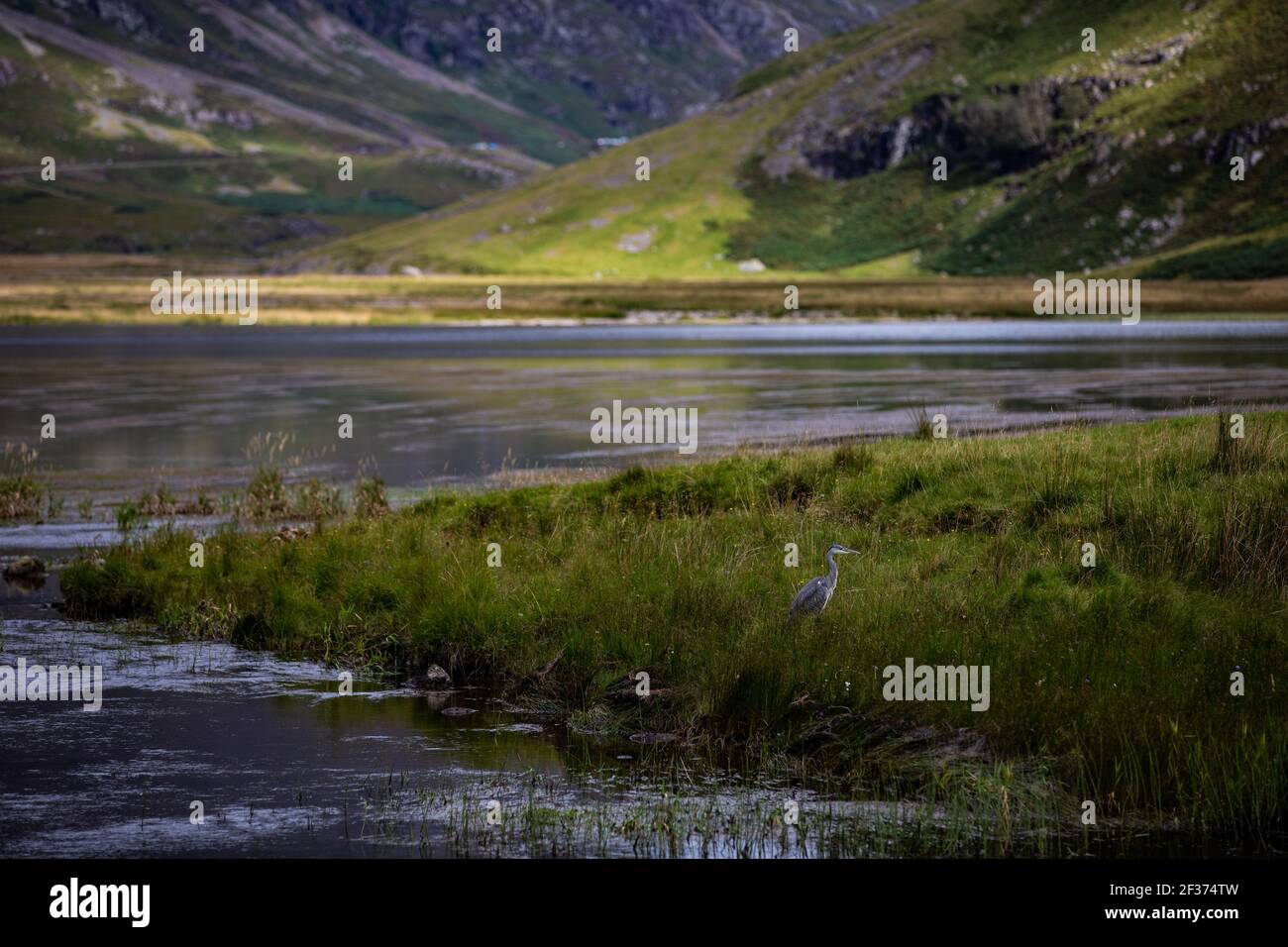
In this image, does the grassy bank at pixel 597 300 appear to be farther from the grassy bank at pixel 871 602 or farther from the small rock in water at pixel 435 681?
the small rock in water at pixel 435 681

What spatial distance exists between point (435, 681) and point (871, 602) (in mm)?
5389

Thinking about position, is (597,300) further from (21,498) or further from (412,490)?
(21,498)

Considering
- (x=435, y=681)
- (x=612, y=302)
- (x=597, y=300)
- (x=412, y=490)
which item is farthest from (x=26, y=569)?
(x=597, y=300)

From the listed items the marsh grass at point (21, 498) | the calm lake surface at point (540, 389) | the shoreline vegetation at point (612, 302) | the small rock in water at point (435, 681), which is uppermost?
the shoreline vegetation at point (612, 302)

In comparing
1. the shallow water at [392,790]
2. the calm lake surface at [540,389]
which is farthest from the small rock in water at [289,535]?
the calm lake surface at [540,389]

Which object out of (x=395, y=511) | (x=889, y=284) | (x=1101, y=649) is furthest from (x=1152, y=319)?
(x=1101, y=649)

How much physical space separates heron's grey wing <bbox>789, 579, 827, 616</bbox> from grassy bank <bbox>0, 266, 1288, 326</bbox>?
115 metres

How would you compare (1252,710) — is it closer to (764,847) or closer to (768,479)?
(764,847)

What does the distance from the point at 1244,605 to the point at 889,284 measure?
176214mm

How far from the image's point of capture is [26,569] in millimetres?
24828

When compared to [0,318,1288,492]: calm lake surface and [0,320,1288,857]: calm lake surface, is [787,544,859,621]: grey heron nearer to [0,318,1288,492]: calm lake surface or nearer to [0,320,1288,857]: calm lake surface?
[0,320,1288,857]: calm lake surface

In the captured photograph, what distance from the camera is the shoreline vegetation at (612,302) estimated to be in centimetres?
14112

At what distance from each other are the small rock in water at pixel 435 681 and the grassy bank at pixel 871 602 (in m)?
0.28

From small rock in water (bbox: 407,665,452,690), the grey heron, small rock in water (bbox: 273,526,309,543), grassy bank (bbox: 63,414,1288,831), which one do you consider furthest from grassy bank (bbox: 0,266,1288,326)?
small rock in water (bbox: 407,665,452,690)
